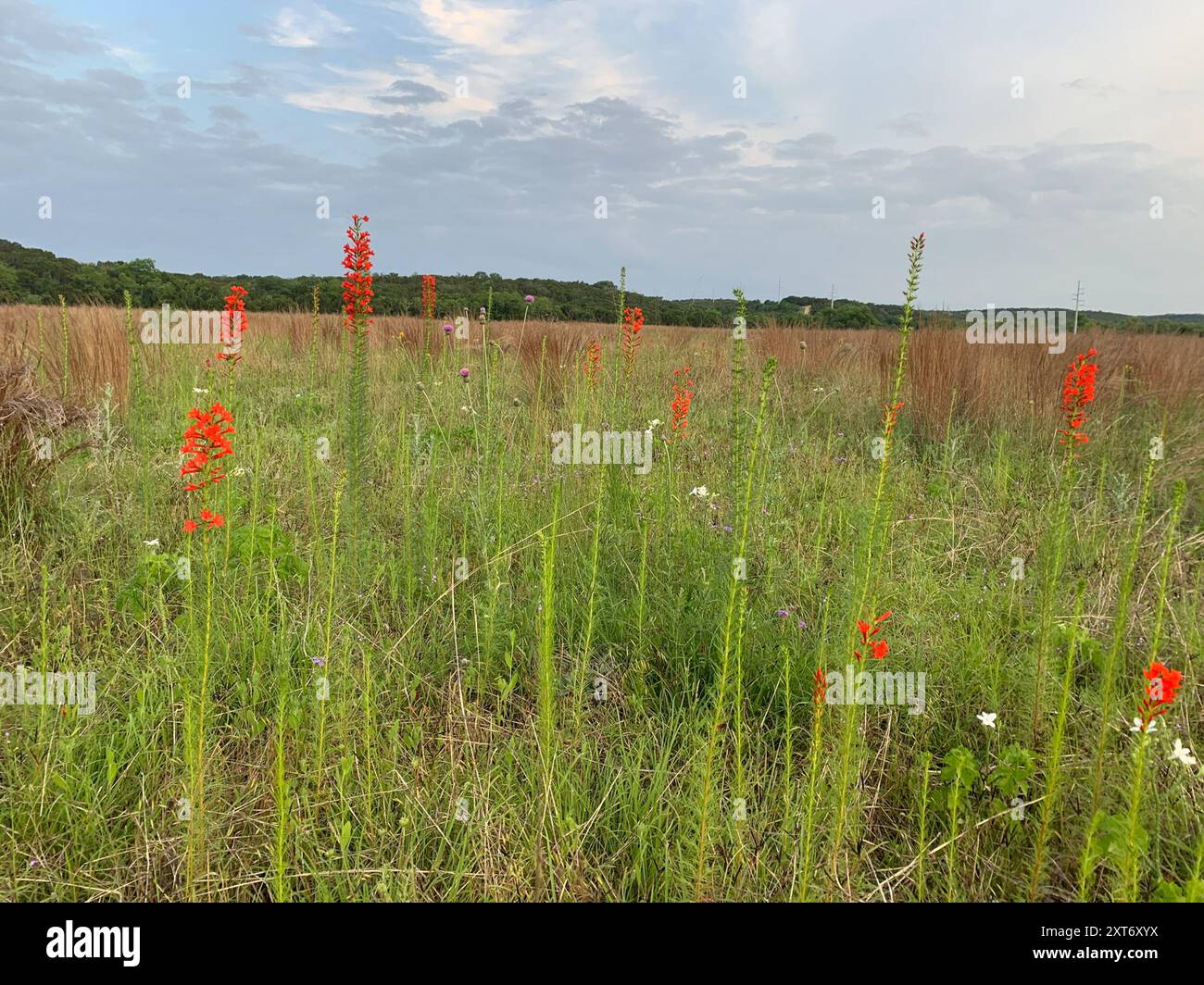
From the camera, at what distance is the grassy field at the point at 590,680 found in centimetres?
174

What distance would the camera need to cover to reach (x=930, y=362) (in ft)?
20.9

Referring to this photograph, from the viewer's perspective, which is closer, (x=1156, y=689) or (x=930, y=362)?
(x=1156, y=689)

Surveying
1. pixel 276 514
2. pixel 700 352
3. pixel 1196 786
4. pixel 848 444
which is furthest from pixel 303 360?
pixel 1196 786

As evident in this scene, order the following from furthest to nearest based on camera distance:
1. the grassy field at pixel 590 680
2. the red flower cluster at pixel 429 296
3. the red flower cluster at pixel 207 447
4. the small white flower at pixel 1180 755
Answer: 1. the red flower cluster at pixel 429 296
2. the small white flower at pixel 1180 755
3. the grassy field at pixel 590 680
4. the red flower cluster at pixel 207 447

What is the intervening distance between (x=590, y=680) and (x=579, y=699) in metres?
0.41

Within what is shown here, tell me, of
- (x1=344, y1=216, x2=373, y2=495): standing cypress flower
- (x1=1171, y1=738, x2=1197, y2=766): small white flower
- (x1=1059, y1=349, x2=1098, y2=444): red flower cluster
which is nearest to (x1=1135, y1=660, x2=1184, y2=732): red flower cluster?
(x1=1171, y1=738, x2=1197, y2=766): small white flower

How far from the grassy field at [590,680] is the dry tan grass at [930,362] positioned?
62.4 inches

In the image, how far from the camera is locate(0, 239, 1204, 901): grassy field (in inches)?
68.4

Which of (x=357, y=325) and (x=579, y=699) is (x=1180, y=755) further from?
(x=357, y=325)

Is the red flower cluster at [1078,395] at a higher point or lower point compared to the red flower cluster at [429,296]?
lower

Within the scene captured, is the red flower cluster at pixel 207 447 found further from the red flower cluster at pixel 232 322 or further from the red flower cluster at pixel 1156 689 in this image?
the red flower cluster at pixel 1156 689

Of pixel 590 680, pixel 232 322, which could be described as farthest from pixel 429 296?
pixel 590 680

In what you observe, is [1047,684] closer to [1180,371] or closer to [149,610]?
[149,610]

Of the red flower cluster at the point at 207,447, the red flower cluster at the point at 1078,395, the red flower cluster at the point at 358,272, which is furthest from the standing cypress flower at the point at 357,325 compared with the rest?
the red flower cluster at the point at 1078,395
